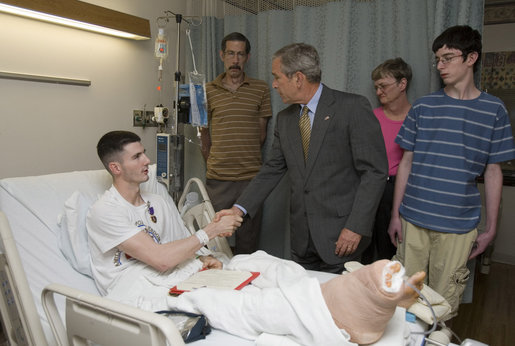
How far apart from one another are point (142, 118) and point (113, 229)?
1608 millimetres

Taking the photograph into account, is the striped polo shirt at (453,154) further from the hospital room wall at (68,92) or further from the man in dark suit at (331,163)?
the hospital room wall at (68,92)

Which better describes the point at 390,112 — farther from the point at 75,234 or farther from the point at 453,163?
the point at 75,234

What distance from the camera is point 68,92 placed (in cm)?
256

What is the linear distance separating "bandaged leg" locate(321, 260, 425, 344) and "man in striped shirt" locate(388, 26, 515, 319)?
0.92 meters

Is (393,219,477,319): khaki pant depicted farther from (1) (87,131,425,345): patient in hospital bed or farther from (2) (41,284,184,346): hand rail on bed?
(2) (41,284,184,346): hand rail on bed

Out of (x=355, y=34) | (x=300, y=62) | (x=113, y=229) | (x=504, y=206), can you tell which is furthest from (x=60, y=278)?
(x=504, y=206)

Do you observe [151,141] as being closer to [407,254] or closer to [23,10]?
[23,10]

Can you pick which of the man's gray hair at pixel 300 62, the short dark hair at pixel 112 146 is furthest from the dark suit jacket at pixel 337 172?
the short dark hair at pixel 112 146

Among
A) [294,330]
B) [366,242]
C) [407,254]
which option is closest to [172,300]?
[294,330]

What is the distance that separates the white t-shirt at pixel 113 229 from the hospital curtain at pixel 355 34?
1.34m

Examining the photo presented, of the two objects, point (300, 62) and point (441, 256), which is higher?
point (300, 62)

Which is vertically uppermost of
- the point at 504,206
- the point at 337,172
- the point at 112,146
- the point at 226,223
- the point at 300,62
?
the point at 300,62

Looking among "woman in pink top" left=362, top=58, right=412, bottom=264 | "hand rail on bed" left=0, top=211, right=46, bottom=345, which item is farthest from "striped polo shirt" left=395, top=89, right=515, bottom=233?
"hand rail on bed" left=0, top=211, right=46, bottom=345

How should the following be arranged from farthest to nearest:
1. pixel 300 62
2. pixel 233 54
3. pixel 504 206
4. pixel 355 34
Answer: pixel 504 206 → pixel 233 54 → pixel 355 34 → pixel 300 62
